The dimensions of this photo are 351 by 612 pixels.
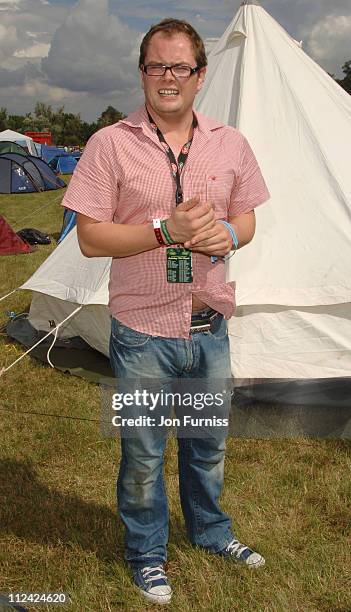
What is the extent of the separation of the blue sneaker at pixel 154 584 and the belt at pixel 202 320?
1.02m

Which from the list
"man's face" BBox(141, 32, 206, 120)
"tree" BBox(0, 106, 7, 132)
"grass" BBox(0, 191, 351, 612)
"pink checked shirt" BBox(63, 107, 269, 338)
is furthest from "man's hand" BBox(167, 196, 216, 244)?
"tree" BBox(0, 106, 7, 132)

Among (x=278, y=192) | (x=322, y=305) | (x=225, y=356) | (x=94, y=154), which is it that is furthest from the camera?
(x=278, y=192)

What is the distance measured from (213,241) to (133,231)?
0.91 feet

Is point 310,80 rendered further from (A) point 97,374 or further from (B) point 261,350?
(A) point 97,374

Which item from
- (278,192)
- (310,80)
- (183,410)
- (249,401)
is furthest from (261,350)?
(310,80)

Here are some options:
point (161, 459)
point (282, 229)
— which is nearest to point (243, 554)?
point (161, 459)

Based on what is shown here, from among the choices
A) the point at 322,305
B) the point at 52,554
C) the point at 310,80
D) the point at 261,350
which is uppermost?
the point at 310,80

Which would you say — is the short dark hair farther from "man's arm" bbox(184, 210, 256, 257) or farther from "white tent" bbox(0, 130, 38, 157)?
"white tent" bbox(0, 130, 38, 157)

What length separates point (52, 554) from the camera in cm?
296

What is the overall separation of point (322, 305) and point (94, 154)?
251cm

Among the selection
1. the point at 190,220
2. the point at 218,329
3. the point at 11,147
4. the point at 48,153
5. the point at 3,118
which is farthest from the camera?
the point at 3,118

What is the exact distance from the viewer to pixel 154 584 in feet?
8.46

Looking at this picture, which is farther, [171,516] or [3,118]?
[3,118]

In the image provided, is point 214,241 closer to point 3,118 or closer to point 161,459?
point 161,459
